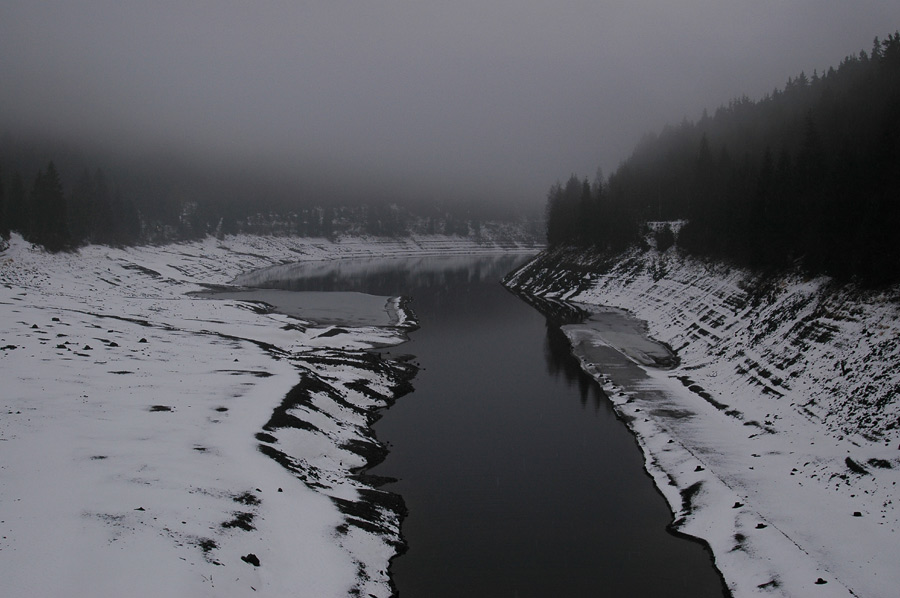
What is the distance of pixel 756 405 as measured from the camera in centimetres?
3594

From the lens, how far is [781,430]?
31.6 m

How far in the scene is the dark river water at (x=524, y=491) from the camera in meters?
20.8

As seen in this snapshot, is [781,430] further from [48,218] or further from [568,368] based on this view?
[48,218]

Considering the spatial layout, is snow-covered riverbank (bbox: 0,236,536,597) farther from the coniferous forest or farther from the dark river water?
the coniferous forest

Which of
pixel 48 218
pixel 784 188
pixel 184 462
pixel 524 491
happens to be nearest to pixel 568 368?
pixel 524 491

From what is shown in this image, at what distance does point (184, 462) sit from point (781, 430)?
29.3 m

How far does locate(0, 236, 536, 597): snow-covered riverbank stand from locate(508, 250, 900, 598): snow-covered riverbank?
1352cm

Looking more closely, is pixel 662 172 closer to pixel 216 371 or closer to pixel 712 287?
pixel 712 287

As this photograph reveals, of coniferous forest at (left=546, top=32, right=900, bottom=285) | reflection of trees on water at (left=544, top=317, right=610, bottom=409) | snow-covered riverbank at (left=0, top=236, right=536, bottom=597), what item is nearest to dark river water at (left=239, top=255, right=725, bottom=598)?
reflection of trees on water at (left=544, top=317, right=610, bottom=409)

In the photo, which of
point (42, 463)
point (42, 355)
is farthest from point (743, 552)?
point (42, 355)

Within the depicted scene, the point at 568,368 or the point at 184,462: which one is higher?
the point at 184,462

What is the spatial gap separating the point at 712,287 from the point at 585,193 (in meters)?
62.9

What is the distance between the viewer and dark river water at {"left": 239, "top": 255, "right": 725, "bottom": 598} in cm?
2081

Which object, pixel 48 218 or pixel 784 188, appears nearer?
pixel 784 188
